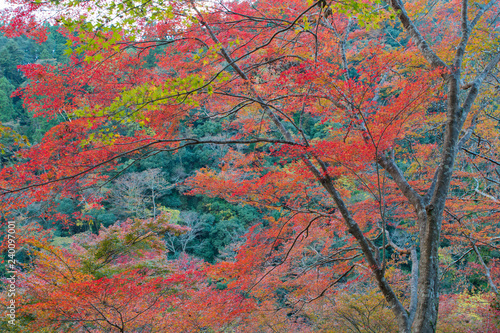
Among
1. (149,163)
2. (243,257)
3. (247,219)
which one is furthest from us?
(149,163)

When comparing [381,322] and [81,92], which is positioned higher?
[81,92]

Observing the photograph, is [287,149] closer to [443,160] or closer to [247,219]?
[443,160]

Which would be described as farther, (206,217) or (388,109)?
(206,217)

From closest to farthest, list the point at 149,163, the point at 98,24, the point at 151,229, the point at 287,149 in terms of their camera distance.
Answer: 1. the point at 98,24
2. the point at 287,149
3. the point at 151,229
4. the point at 149,163

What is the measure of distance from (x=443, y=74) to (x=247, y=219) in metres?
13.9

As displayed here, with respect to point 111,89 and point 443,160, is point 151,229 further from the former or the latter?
point 443,160

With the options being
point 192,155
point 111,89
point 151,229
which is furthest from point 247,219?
point 111,89

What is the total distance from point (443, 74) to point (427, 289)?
8.08ft

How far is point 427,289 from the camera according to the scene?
288 cm

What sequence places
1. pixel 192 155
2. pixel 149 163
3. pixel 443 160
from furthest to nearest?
pixel 192 155, pixel 149 163, pixel 443 160

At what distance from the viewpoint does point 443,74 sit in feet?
11.1

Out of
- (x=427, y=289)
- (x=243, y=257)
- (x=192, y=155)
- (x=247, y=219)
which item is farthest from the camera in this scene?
(x=192, y=155)

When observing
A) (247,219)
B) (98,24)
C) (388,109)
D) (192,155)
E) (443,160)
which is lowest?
(247,219)

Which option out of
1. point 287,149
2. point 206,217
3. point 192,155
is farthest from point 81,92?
point 192,155
